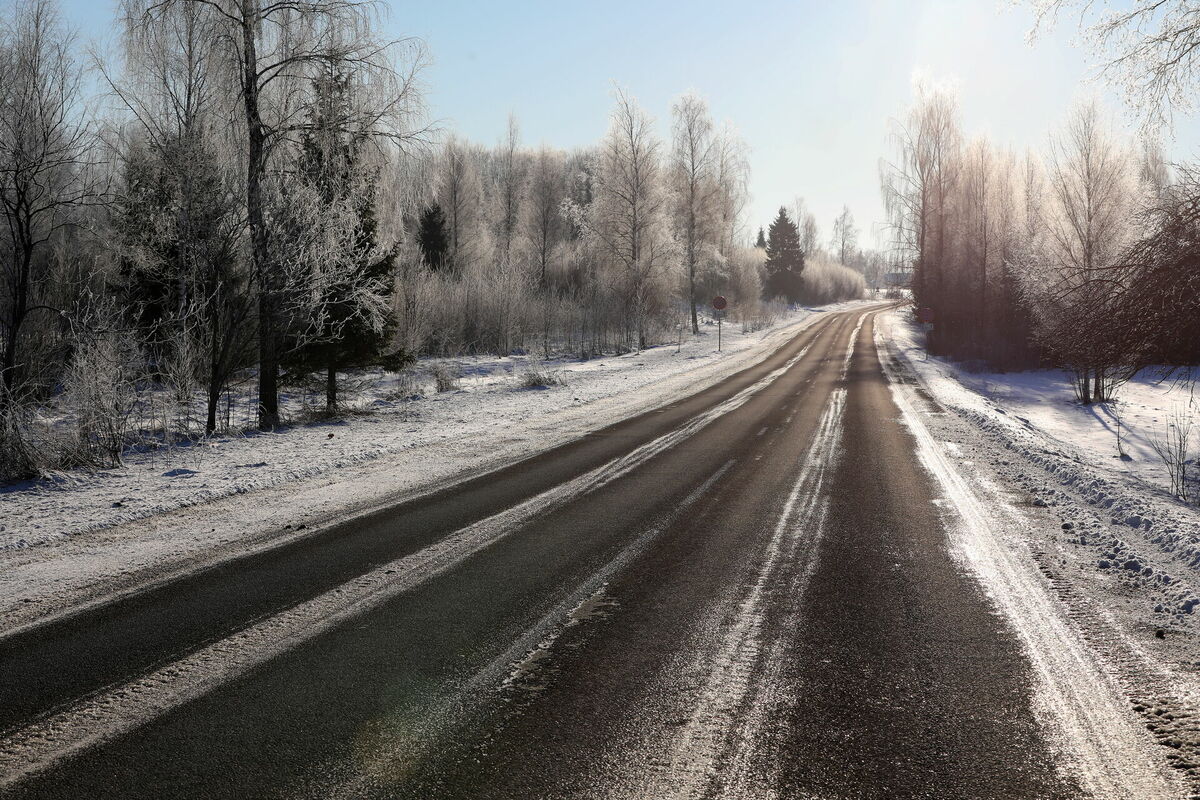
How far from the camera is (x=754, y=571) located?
4602 mm

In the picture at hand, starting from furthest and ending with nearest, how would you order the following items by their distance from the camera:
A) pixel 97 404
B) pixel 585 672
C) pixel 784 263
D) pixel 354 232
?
pixel 784 263 < pixel 354 232 < pixel 97 404 < pixel 585 672

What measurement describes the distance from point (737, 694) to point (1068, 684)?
149 centimetres

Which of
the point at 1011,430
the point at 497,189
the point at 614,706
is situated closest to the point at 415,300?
the point at 1011,430

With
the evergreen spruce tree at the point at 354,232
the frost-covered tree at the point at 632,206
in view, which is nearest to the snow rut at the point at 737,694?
the evergreen spruce tree at the point at 354,232

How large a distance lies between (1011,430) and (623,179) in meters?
26.6

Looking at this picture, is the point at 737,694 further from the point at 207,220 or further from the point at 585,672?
the point at 207,220

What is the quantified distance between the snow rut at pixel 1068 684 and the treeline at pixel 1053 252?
4210 mm

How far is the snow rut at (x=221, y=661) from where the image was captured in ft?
8.63

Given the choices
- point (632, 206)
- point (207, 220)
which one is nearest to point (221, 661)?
point (207, 220)

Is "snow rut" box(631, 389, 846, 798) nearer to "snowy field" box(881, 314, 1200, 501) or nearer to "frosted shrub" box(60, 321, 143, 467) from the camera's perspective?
"snowy field" box(881, 314, 1200, 501)

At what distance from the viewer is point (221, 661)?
3.29m

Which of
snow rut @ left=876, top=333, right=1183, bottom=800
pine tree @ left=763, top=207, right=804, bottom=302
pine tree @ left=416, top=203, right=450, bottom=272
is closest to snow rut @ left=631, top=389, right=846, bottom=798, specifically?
snow rut @ left=876, top=333, right=1183, bottom=800

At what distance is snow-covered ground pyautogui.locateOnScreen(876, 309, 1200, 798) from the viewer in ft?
8.88

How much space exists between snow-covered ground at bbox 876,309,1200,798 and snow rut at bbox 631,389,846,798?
1124mm
